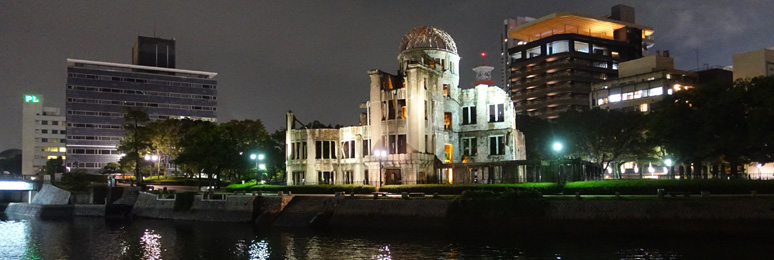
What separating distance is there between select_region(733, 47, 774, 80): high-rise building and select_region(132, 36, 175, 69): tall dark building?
507 feet

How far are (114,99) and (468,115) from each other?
12017 centimetres

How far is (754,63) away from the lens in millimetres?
137625

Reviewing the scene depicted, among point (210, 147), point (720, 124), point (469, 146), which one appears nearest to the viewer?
point (720, 124)

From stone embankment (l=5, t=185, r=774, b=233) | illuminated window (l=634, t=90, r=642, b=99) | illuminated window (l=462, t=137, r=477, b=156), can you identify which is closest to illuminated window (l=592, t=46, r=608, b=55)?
illuminated window (l=634, t=90, r=642, b=99)

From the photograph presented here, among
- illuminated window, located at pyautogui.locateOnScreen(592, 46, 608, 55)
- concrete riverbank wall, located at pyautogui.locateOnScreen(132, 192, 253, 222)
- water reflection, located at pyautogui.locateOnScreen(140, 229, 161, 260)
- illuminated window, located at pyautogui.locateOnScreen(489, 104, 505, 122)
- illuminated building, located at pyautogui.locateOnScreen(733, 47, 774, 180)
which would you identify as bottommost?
water reflection, located at pyautogui.locateOnScreen(140, 229, 161, 260)

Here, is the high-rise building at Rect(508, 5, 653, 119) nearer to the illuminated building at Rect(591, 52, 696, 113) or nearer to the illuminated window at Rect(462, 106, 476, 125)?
the illuminated building at Rect(591, 52, 696, 113)

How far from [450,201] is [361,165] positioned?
33575mm

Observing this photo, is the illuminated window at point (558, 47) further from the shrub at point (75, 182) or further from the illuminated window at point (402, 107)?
the shrub at point (75, 182)

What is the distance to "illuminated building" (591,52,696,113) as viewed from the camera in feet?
465

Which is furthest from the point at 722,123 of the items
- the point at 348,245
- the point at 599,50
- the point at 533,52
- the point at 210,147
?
the point at 533,52

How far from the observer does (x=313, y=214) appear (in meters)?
57.3

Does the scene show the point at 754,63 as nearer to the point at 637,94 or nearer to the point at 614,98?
the point at 637,94

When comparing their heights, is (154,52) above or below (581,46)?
above

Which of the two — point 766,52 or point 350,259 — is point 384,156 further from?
point 766,52
